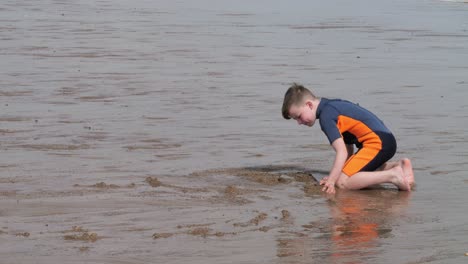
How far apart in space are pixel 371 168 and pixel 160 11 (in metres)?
16.6

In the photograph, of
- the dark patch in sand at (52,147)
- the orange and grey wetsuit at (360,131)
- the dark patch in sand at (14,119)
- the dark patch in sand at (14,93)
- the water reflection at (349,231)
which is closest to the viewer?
the water reflection at (349,231)

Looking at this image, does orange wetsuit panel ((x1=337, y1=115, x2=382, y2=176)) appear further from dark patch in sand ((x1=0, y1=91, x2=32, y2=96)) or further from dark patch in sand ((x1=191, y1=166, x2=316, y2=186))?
dark patch in sand ((x1=0, y1=91, x2=32, y2=96))

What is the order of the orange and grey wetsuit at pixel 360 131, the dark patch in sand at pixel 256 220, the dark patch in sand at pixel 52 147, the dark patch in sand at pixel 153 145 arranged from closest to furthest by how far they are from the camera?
the dark patch in sand at pixel 256 220 → the orange and grey wetsuit at pixel 360 131 → the dark patch in sand at pixel 52 147 → the dark patch in sand at pixel 153 145

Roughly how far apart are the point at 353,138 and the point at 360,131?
0.43ft

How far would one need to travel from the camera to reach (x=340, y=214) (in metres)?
6.52

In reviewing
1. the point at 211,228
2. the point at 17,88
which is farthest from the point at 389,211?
the point at 17,88

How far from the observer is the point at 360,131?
760 centimetres

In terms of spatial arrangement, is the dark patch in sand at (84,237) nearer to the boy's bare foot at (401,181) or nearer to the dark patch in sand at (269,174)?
the dark patch in sand at (269,174)

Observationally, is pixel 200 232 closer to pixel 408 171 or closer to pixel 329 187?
pixel 329 187

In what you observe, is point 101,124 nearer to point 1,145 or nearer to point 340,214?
point 1,145

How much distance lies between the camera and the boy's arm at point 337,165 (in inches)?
284

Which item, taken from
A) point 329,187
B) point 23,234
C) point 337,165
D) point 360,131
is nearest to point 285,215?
point 329,187

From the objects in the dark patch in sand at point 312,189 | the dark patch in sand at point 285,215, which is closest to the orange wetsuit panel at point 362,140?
the dark patch in sand at point 312,189

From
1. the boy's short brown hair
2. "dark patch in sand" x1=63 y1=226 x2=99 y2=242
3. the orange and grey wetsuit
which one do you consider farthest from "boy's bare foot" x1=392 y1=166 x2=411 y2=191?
"dark patch in sand" x1=63 y1=226 x2=99 y2=242
